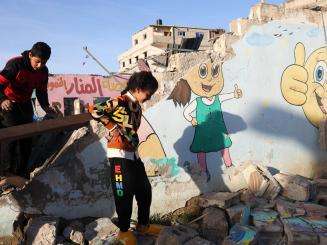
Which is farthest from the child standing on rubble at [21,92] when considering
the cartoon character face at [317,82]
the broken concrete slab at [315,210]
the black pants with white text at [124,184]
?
the cartoon character face at [317,82]

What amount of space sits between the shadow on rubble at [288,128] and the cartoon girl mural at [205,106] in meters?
0.55

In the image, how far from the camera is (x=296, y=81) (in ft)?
19.0

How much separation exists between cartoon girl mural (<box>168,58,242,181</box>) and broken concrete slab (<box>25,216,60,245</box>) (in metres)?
1.86

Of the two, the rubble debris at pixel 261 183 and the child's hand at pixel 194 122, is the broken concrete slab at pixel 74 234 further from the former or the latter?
the rubble debris at pixel 261 183

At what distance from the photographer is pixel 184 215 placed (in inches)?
178

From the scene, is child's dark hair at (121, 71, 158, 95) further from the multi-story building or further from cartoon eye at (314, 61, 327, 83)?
the multi-story building

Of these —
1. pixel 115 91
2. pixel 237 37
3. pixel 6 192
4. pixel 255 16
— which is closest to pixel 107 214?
pixel 6 192

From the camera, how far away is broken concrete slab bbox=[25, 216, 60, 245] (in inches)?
147

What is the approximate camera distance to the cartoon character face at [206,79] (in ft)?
16.0

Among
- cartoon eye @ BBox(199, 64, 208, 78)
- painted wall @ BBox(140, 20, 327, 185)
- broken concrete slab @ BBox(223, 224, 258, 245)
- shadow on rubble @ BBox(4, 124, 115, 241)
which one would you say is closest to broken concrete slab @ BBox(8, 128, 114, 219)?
shadow on rubble @ BBox(4, 124, 115, 241)

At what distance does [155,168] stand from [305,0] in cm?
655

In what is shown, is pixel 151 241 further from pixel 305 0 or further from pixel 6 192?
pixel 305 0

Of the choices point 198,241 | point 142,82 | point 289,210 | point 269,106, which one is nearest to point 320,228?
point 289,210

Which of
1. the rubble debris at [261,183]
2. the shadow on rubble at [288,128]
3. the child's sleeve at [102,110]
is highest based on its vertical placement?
the child's sleeve at [102,110]
